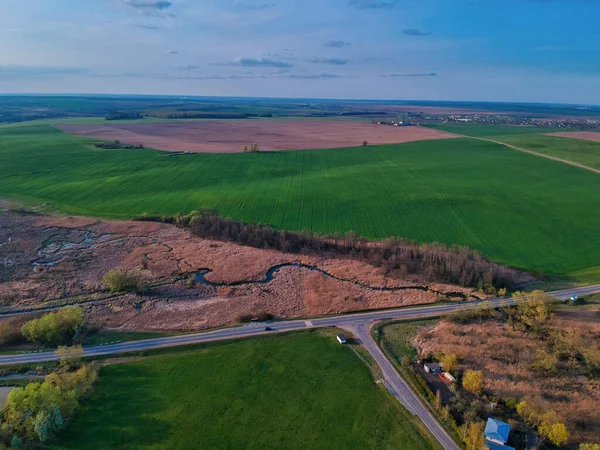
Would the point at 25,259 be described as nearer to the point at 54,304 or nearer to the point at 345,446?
the point at 54,304

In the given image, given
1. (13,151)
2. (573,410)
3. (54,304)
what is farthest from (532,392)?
(13,151)

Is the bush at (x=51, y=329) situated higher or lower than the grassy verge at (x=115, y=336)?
higher

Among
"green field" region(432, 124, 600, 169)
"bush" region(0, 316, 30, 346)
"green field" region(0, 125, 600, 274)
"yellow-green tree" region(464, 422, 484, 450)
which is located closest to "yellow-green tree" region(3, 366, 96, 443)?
"bush" region(0, 316, 30, 346)

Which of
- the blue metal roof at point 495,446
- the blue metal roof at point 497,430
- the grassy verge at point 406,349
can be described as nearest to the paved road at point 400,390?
the grassy verge at point 406,349

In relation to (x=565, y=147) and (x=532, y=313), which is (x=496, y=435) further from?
(x=565, y=147)

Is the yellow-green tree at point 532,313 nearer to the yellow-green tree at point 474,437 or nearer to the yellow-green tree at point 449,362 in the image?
the yellow-green tree at point 449,362

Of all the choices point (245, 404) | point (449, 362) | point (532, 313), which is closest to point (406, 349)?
point (449, 362)

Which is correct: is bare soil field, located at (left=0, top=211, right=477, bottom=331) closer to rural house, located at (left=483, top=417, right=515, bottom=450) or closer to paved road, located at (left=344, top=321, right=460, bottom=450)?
paved road, located at (left=344, top=321, right=460, bottom=450)
